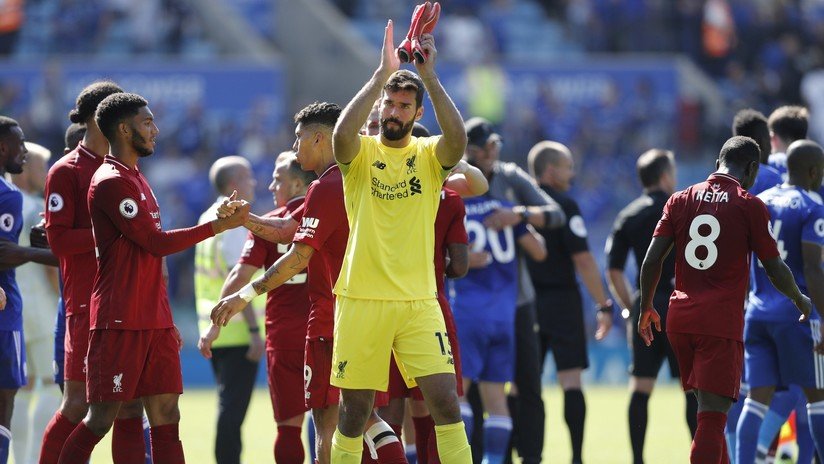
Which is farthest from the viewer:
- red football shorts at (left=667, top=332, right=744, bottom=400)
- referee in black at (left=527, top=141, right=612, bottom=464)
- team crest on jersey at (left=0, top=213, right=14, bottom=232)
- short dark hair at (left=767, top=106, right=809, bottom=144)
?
referee in black at (left=527, top=141, right=612, bottom=464)

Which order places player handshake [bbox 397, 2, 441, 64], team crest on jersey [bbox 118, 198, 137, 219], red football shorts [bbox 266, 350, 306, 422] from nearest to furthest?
player handshake [bbox 397, 2, 441, 64] < team crest on jersey [bbox 118, 198, 137, 219] < red football shorts [bbox 266, 350, 306, 422]

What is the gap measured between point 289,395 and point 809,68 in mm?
19715

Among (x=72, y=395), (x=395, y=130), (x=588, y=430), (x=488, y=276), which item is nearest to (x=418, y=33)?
(x=395, y=130)

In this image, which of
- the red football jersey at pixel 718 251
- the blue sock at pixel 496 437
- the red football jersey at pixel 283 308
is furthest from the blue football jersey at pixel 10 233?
the red football jersey at pixel 718 251

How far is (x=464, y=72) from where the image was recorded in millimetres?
23422

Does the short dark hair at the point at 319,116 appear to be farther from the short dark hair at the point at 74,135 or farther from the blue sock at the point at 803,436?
the blue sock at the point at 803,436

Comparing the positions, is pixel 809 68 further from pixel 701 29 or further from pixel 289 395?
pixel 289 395

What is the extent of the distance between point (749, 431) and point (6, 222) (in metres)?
5.08

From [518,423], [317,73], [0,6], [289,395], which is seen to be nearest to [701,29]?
[317,73]

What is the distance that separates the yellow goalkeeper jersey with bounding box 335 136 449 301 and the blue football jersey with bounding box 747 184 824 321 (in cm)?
280

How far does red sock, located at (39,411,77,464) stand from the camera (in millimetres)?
7512

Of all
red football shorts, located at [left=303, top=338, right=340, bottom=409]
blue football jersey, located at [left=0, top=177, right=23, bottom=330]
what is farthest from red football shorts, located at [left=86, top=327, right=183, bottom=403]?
blue football jersey, located at [left=0, top=177, right=23, bottom=330]

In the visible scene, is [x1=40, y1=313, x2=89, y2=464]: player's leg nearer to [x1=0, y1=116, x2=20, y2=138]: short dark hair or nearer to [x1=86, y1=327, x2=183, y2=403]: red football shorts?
[x1=86, y1=327, x2=183, y2=403]: red football shorts

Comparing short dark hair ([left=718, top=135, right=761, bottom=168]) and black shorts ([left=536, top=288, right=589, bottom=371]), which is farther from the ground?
short dark hair ([left=718, top=135, right=761, bottom=168])
